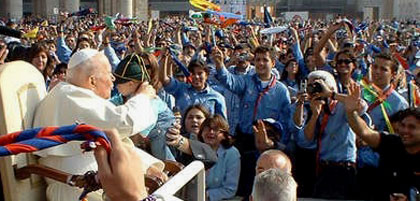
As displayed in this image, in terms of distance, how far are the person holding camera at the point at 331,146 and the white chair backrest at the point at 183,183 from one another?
3.03 m

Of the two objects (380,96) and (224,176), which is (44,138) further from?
(380,96)

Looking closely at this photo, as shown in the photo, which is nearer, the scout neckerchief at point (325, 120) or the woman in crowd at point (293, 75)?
the scout neckerchief at point (325, 120)

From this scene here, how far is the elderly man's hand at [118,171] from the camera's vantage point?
67.7 inches

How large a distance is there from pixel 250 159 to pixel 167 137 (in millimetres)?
1189

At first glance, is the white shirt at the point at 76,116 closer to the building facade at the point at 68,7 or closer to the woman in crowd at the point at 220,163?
the woman in crowd at the point at 220,163

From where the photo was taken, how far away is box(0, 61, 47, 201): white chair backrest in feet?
10.4

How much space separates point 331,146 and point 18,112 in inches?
129

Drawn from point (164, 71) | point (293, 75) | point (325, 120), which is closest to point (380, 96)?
point (325, 120)

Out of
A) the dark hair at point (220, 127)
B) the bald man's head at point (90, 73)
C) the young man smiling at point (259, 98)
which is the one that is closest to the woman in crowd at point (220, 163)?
the dark hair at point (220, 127)

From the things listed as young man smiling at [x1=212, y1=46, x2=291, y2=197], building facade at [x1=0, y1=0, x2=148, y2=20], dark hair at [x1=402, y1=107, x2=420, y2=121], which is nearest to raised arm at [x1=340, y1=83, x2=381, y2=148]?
dark hair at [x1=402, y1=107, x2=420, y2=121]

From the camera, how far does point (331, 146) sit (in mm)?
5859

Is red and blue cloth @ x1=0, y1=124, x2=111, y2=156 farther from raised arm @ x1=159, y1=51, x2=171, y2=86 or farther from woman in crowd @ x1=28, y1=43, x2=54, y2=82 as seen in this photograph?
woman in crowd @ x1=28, y1=43, x2=54, y2=82

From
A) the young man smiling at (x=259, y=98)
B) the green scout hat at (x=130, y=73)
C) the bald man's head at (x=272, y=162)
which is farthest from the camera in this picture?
the young man smiling at (x=259, y=98)

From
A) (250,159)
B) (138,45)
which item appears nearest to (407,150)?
(250,159)
